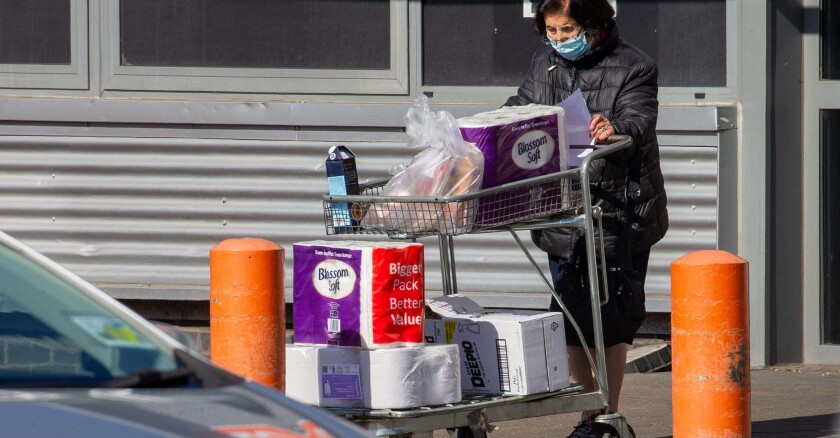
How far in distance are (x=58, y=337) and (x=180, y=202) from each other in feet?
18.1

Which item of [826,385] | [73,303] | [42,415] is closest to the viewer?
[42,415]

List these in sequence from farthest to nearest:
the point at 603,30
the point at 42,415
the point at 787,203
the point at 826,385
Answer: the point at 787,203, the point at 826,385, the point at 603,30, the point at 42,415

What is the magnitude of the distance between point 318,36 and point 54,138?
6.32 feet

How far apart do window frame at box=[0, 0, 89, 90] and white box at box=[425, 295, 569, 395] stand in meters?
4.30

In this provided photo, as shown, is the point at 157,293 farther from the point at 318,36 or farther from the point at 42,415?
the point at 42,415

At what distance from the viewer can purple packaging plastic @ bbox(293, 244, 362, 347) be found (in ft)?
14.7

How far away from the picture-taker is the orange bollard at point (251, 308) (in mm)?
5000

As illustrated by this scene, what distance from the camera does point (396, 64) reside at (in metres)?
8.12

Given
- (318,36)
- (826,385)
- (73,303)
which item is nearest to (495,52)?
(318,36)

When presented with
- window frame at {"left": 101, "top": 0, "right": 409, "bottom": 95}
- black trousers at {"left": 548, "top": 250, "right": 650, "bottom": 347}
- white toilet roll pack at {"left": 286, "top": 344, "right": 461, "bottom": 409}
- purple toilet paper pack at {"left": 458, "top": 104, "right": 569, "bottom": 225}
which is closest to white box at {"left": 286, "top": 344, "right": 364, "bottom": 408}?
white toilet roll pack at {"left": 286, "top": 344, "right": 461, "bottom": 409}

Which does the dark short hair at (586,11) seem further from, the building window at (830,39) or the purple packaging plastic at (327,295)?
the building window at (830,39)

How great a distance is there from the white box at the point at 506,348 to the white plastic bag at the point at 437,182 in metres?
0.44

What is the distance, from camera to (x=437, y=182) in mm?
4582

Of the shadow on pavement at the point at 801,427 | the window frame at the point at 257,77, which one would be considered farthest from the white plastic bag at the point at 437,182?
the window frame at the point at 257,77
